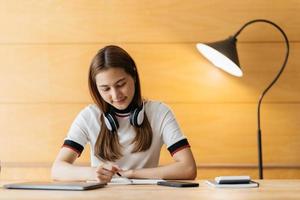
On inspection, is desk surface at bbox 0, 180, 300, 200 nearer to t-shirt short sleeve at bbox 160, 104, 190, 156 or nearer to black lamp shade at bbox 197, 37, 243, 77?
t-shirt short sleeve at bbox 160, 104, 190, 156

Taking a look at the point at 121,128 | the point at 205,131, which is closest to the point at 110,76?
the point at 121,128

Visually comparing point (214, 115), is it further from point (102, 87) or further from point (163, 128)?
point (102, 87)

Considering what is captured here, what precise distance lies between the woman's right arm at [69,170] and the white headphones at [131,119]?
191mm

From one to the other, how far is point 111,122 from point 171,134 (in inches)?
10.3

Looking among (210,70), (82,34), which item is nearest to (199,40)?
(210,70)

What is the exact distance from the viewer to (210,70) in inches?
110

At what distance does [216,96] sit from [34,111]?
99 cm

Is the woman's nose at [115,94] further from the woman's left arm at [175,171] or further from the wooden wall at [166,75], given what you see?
the wooden wall at [166,75]

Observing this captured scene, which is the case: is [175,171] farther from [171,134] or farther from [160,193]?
[160,193]

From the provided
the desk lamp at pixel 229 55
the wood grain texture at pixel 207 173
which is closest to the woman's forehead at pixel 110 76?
the desk lamp at pixel 229 55

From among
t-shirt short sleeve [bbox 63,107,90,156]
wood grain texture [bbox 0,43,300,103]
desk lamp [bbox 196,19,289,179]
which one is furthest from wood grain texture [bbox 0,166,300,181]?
t-shirt short sleeve [bbox 63,107,90,156]

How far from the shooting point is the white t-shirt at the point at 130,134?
2.23m

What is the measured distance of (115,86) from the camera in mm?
2141

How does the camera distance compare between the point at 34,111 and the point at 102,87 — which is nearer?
the point at 102,87
